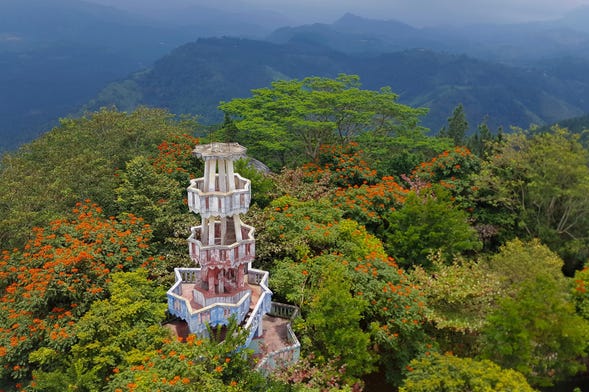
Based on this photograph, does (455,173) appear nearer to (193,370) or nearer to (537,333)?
(537,333)

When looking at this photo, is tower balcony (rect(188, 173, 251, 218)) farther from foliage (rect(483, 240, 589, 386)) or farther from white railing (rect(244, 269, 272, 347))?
foliage (rect(483, 240, 589, 386))

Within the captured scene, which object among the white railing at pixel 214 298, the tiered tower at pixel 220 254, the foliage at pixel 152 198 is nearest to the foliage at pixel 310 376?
the tiered tower at pixel 220 254

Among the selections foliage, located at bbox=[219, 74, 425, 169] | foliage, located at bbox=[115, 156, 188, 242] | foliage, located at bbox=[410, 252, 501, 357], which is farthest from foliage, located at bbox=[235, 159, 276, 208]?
foliage, located at bbox=[410, 252, 501, 357]

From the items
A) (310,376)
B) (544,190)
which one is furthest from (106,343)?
(544,190)

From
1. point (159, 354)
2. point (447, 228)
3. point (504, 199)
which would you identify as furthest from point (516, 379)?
point (504, 199)

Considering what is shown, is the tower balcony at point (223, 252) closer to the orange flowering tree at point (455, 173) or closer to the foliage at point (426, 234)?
the foliage at point (426, 234)

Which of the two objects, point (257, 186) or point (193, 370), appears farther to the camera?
point (257, 186)

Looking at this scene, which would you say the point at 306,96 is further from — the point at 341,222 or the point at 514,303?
the point at 514,303
